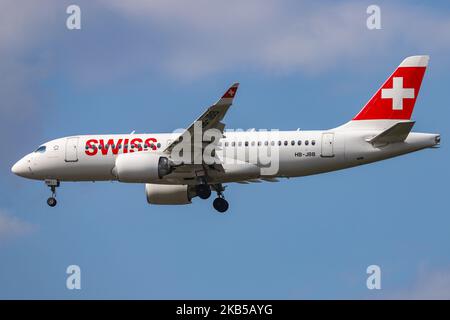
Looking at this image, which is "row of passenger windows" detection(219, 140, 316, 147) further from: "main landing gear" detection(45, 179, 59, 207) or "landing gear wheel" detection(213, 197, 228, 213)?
"main landing gear" detection(45, 179, 59, 207)

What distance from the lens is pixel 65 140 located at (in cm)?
6669

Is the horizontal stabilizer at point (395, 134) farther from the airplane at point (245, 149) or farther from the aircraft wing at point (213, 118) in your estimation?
the aircraft wing at point (213, 118)

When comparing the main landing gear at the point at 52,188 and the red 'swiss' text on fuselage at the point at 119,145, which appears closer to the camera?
the red 'swiss' text on fuselage at the point at 119,145

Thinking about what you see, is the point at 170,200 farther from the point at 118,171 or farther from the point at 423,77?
the point at 423,77

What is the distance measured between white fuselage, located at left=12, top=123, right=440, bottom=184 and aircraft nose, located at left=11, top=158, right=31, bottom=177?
2985 mm

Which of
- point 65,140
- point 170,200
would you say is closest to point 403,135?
point 170,200

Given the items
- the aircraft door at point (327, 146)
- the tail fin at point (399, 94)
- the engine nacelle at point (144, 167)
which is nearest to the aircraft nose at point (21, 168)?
the engine nacelle at point (144, 167)

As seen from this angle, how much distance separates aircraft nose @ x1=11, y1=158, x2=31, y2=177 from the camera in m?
67.5

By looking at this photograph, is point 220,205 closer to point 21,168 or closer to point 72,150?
point 72,150

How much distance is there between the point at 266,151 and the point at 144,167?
6127 mm

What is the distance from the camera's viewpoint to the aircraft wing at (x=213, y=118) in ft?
191

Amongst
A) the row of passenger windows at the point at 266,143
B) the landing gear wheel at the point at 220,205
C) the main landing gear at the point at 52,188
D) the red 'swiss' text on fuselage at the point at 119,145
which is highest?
the red 'swiss' text on fuselage at the point at 119,145

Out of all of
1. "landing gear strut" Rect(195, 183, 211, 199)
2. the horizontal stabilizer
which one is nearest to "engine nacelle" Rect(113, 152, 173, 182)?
"landing gear strut" Rect(195, 183, 211, 199)

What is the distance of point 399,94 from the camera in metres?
63.8
